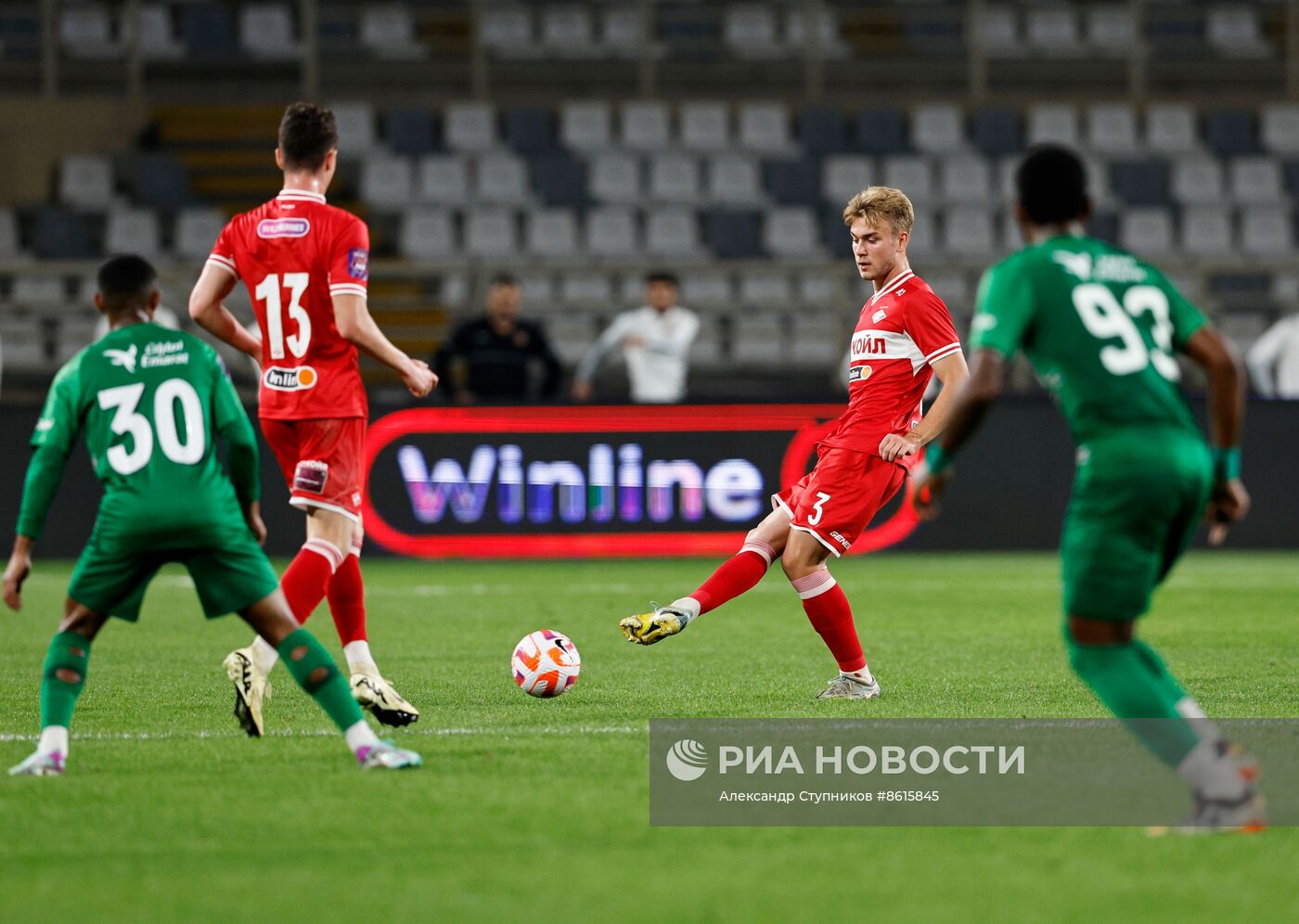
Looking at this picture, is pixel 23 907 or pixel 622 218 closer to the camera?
pixel 23 907

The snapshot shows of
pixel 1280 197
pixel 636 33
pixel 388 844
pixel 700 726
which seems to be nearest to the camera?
pixel 388 844

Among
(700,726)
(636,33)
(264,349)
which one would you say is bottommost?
(700,726)

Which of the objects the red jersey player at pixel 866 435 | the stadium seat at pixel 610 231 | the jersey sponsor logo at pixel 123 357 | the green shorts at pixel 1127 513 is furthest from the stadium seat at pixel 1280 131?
the jersey sponsor logo at pixel 123 357

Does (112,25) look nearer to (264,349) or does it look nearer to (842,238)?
(842,238)

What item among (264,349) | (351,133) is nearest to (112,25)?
(351,133)

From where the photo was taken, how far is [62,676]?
4934mm

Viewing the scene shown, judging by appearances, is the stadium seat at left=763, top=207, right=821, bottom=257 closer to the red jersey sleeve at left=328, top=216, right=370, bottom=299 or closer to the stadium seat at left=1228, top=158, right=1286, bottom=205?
the stadium seat at left=1228, top=158, right=1286, bottom=205

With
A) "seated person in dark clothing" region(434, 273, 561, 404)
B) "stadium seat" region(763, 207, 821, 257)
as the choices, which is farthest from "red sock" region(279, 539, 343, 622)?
"stadium seat" region(763, 207, 821, 257)

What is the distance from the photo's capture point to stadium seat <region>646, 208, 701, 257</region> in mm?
19359

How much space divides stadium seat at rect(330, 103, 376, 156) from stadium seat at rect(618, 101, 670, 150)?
2870 millimetres

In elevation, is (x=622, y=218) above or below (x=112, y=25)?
below

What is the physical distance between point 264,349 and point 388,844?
96.2 inches

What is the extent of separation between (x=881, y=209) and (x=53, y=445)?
3.09 m

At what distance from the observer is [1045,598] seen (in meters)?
10.8
